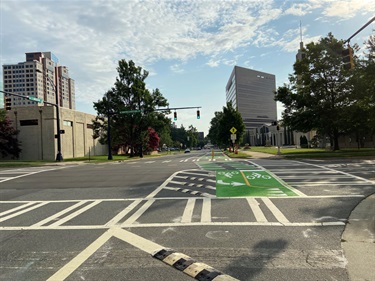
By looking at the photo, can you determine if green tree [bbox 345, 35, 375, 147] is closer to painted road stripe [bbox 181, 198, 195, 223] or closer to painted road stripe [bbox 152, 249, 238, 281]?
painted road stripe [bbox 181, 198, 195, 223]

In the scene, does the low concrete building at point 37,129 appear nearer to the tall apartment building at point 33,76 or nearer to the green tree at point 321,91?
the tall apartment building at point 33,76

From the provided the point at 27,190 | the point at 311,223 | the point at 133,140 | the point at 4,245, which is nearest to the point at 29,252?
the point at 4,245

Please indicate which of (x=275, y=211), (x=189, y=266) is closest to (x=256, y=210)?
(x=275, y=211)

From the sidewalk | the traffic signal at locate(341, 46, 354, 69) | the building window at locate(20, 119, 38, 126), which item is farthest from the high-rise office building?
the sidewalk

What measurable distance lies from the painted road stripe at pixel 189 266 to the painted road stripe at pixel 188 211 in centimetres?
229

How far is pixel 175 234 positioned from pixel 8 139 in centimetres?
4416

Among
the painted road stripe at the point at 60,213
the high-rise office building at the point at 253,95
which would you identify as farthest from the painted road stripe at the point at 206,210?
the high-rise office building at the point at 253,95

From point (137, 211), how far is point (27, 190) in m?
7.55

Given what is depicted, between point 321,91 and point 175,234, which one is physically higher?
point 321,91

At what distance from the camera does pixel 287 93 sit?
41125 mm

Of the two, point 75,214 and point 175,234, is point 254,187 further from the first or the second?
point 75,214

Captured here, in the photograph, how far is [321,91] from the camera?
3884 centimetres

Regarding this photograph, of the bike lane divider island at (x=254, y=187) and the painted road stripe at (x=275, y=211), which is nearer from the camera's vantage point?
the painted road stripe at (x=275, y=211)

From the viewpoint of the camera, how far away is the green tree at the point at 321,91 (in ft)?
123
